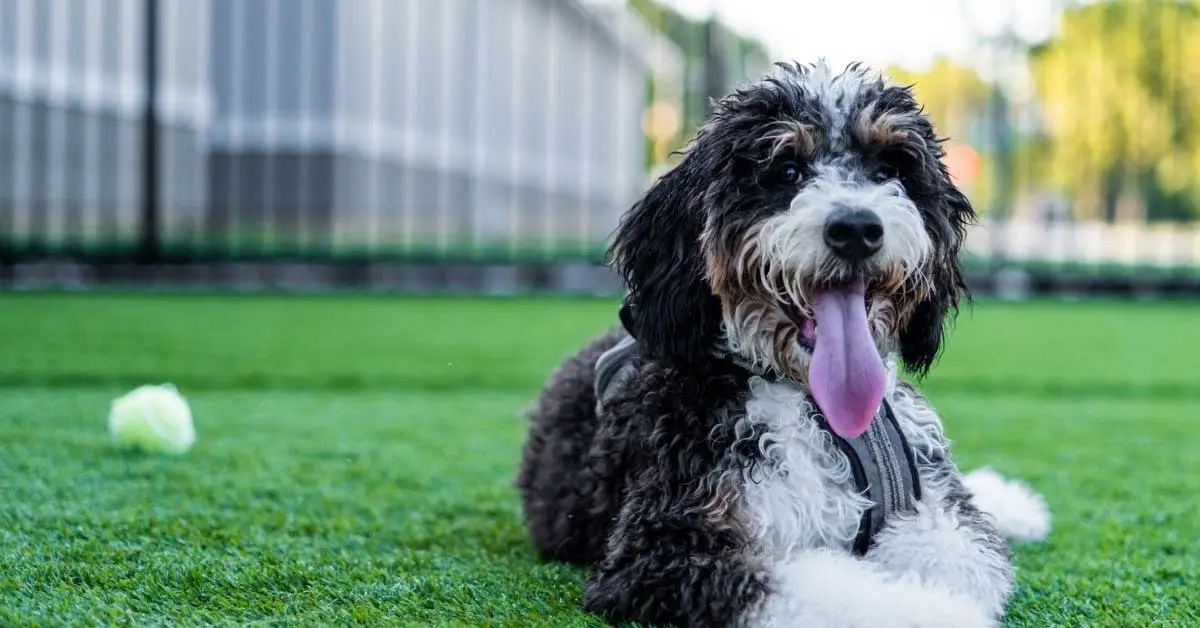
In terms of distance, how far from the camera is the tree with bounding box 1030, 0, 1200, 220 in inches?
636

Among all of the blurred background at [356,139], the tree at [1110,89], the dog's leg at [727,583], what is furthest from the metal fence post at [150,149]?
the dog's leg at [727,583]

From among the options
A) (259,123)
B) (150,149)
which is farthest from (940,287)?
(259,123)

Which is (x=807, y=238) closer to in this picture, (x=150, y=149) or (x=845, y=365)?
(x=845, y=365)

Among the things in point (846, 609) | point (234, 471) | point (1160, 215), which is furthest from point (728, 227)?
point (1160, 215)

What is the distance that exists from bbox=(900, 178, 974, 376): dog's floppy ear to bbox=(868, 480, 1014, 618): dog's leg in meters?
0.35

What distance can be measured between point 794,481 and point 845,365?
266 millimetres

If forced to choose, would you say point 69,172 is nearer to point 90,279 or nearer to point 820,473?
point 90,279

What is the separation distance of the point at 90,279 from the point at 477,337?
5.76 meters

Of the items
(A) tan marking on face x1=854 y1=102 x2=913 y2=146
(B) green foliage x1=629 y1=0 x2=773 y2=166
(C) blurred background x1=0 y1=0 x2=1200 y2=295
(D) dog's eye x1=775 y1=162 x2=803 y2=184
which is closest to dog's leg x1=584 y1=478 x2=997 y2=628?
(D) dog's eye x1=775 y1=162 x2=803 y2=184

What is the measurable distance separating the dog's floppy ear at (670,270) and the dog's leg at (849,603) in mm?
553

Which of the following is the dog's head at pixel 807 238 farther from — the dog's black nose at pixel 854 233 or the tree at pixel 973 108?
the tree at pixel 973 108

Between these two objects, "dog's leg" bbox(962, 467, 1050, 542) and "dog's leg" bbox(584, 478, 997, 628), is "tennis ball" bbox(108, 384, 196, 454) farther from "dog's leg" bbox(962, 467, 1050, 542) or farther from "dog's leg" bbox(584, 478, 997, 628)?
"dog's leg" bbox(962, 467, 1050, 542)

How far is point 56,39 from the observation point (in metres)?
14.5

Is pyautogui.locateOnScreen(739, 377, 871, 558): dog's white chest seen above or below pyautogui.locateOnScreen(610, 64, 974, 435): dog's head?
below
